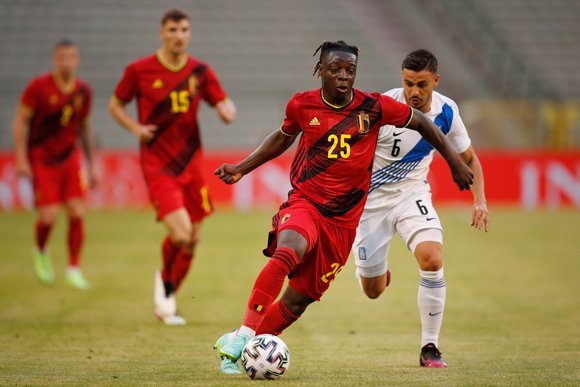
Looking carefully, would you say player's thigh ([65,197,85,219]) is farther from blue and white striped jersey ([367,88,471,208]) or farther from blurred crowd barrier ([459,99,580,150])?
blurred crowd barrier ([459,99,580,150])

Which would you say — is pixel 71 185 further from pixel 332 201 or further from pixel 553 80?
pixel 553 80

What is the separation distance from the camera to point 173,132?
33.3 feet

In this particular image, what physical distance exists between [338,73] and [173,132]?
3749mm

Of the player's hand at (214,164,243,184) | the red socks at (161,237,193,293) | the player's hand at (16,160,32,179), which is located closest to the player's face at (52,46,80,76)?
the player's hand at (16,160,32,179)

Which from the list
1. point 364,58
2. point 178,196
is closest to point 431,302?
point 178,196

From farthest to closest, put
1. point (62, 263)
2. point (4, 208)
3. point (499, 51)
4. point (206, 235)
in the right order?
point (499, 51) → point (4, 208) → point (206, 235) → point (62, 263)

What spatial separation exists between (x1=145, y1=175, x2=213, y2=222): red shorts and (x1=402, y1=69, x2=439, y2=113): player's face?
10.3 feet

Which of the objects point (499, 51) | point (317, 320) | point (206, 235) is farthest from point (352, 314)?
point (499, 51)

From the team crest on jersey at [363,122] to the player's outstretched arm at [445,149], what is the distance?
0.31m

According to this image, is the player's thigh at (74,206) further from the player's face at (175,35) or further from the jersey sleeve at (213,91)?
the player's face at (175,35)

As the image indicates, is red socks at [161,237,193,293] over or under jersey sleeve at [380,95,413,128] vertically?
under

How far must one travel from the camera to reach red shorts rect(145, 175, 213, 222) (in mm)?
9883

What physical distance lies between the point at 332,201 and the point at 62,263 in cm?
981

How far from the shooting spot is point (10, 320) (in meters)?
10.2
